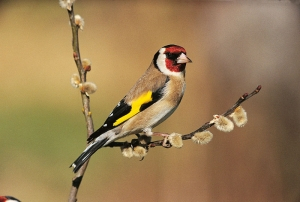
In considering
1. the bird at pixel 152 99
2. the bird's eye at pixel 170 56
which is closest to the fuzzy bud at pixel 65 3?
the bird at pixel 152 99

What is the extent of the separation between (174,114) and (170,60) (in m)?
1.53

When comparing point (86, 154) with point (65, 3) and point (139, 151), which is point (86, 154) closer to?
point (139, 151)

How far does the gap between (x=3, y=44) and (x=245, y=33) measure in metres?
1.69

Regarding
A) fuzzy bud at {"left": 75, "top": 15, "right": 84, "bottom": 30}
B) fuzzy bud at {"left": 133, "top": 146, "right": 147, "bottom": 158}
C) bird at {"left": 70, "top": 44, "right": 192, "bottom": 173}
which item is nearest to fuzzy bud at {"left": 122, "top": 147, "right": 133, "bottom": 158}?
fuzzy bud at {"left": 133, "top": 146, "right": 147, "bottom": 158}

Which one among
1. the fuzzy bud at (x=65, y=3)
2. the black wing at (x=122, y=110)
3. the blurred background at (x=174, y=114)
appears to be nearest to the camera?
the fuzzy bud at (x=65, y=3)

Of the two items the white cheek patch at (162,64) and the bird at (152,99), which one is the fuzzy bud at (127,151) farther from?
the white cheek patch at (162,64)

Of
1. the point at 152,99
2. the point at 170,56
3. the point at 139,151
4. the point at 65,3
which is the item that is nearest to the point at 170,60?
the point at 170,56

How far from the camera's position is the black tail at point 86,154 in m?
0.93

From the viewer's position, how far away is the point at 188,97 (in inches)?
116

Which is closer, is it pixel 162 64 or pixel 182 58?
pixel 182 58

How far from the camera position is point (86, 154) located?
101cm

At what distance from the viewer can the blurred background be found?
8.77ft

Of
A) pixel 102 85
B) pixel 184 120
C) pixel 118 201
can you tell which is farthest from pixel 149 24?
pixel 118 201

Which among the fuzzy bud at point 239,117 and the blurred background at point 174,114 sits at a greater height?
the blurred background at point 174,114
